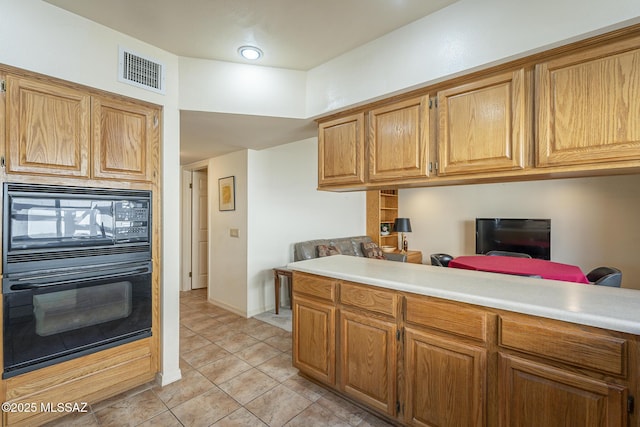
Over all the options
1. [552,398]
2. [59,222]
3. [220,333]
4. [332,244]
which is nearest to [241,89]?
[59,222]

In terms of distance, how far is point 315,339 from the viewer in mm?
2133

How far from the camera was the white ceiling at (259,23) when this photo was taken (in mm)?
1695

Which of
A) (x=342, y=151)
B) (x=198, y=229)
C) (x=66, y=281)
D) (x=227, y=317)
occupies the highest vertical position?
(x=342, y=151)

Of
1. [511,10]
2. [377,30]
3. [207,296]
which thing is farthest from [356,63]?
[207,296]

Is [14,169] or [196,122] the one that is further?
[196,122]

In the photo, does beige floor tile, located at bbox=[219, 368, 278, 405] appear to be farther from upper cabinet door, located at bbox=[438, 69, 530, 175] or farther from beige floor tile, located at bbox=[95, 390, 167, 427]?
upper cabinet door, located at bbox=[438, 69, 530, 175]

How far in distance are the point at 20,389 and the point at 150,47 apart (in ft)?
7.63

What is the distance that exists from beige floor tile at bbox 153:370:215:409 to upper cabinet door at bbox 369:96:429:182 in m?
2.04

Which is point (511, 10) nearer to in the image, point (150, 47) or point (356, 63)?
point (356, 63)

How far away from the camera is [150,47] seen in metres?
2.12

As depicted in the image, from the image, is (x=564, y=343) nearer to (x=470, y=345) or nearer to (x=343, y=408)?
(x=470, y=345)

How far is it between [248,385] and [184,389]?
47 centimetres

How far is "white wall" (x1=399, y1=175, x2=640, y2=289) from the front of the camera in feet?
13.1

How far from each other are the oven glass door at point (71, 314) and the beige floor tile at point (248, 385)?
74 centimetres
